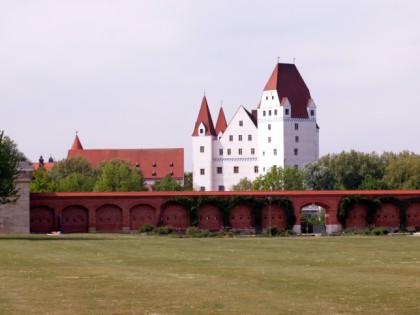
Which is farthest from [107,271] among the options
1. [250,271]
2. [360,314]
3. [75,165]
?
[75,165]

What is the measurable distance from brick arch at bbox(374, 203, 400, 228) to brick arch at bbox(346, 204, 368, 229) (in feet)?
2.94

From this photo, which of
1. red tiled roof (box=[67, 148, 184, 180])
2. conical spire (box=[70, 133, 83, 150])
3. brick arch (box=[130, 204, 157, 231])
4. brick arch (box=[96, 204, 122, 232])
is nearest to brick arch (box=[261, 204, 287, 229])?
brick arch (box=[130, 204, 157, 231])

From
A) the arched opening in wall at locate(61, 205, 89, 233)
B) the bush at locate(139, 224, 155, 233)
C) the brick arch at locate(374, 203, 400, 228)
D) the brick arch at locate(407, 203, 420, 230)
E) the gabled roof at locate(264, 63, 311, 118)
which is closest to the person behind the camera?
the bush at locate(139, 224, 155, 233)

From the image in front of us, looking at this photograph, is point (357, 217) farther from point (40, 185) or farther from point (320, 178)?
point (320, 178)

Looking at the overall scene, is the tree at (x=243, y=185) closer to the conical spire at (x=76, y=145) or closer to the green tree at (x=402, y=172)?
the green tree at (x=402, y=172)

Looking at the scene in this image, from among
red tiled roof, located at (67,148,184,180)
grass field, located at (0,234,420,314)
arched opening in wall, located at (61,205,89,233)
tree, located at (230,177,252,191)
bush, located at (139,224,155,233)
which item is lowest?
grass field, located at (0,234,420,314)

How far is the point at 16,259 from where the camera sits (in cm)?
4128

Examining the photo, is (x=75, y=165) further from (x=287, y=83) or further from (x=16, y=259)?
(x=16, y=259)

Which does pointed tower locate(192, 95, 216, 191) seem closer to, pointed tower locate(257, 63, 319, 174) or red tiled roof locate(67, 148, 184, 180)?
pointed tower locate(257, 63, 319, 174)

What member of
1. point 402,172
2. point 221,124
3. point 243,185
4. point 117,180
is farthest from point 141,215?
point 221,124

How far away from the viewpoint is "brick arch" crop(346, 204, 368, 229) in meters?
86.7

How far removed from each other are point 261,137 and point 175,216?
244 ft

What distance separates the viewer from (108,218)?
85938 mm

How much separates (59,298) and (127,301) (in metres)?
1.70
